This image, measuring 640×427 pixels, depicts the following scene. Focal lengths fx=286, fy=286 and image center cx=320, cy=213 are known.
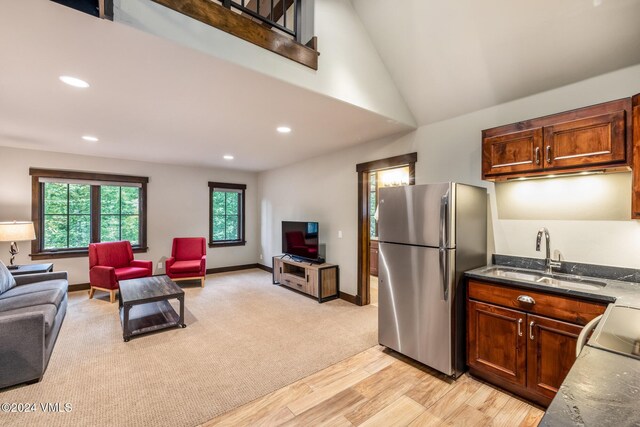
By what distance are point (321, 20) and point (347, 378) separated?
10.4 feet

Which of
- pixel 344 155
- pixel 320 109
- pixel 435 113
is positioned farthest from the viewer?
pixel 344 155

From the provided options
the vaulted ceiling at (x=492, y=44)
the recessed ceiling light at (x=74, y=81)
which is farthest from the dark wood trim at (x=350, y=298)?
the recessed ceiling light at (x=74, y=81)

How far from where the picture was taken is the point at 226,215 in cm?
684

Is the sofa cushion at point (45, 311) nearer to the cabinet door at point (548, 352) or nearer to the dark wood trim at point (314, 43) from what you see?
the dark wood trim at point (314, 43)

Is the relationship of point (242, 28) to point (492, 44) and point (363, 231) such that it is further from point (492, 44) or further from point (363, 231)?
point (363, 231)

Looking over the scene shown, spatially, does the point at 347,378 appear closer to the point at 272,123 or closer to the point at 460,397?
the point at 460,397

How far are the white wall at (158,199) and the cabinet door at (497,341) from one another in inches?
218

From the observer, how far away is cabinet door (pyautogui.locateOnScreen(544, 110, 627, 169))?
1.92 metres

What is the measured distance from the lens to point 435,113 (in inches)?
125

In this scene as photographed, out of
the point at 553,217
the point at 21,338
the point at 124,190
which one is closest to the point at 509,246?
the point at 553,217

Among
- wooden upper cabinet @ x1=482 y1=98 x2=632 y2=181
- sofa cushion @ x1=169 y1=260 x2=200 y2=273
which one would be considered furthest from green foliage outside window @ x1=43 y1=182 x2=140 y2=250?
wooden upper cabinet @ x1=482 y1=98 x2=632 y2=181

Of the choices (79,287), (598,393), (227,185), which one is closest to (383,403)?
(598,393)

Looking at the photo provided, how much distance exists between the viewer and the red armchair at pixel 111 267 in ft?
14.3

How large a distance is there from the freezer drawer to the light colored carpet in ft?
1.62
